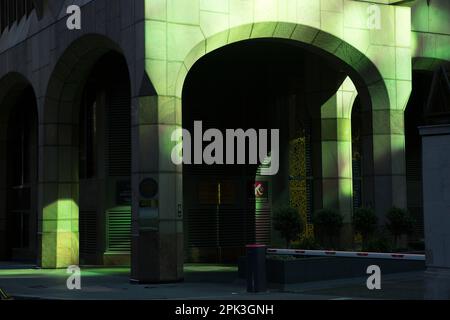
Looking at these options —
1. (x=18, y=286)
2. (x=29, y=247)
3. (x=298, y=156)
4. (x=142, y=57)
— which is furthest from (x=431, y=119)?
(x=29, y=247)

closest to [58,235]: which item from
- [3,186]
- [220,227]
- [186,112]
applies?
[220,227]

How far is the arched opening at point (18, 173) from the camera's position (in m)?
34.0

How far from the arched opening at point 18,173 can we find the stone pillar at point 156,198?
13782 millimetres

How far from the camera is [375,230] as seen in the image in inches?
937

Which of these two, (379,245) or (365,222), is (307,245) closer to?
(379,245)

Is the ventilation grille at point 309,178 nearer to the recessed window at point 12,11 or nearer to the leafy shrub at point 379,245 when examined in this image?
the leafy shrub at point 379,245

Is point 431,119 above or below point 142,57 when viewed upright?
below

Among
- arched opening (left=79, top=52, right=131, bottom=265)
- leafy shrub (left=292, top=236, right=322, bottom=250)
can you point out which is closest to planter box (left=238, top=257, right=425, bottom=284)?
leafy shrub (left=292, top=236, right=322, bottom=250)

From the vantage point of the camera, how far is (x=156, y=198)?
21109mm

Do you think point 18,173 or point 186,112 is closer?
point 186,112

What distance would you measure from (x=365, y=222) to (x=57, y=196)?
11.2 meters

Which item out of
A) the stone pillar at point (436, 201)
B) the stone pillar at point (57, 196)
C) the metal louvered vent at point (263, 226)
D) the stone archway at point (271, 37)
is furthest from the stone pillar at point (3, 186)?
the stone pillar at point (436, 201)

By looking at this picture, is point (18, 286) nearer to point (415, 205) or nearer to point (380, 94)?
point (380, 94)
